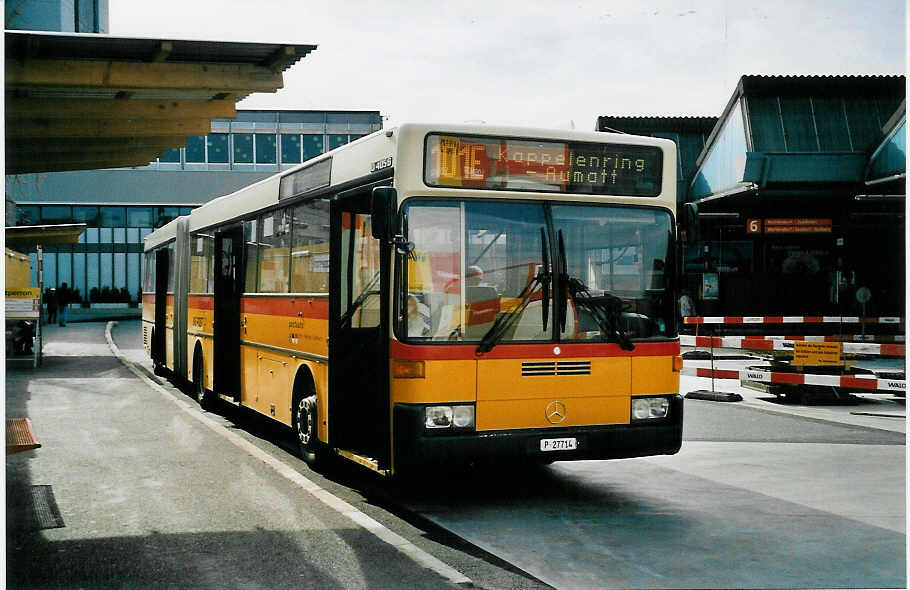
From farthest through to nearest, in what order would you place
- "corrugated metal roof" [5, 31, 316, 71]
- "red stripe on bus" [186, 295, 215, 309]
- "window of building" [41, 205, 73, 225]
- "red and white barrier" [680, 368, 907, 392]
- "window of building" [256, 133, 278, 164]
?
1. "window of building" [256, 133, 278, 164]
2. "window of building" [41, 205, 73, 225]
3. "red stripe on bus" [186, 295, 215, 309]
4. "red and white barrier" [680, 368, 907, 392]
5. "corrugated metal roof" [5, 31, 316, 71]

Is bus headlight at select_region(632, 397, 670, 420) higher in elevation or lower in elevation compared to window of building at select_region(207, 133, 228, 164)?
lower

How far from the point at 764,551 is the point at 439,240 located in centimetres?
308

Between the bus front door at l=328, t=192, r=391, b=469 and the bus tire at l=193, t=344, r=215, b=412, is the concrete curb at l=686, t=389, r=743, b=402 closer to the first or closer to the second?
the bus tire at l=193, t=344, r=215, b=412

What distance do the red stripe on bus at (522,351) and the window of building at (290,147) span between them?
55640 mm

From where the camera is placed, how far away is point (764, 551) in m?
6.72

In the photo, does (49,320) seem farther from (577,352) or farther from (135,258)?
(577,352)

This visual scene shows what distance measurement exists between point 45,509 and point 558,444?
3917 millimetres

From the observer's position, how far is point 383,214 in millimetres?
7559

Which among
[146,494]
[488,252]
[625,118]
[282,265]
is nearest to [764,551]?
[488,252]

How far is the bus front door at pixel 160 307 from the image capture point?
19.6 meters

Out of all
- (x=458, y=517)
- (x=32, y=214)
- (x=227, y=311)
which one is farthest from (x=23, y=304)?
(x=32, y=214)

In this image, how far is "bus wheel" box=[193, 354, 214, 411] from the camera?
1480cm

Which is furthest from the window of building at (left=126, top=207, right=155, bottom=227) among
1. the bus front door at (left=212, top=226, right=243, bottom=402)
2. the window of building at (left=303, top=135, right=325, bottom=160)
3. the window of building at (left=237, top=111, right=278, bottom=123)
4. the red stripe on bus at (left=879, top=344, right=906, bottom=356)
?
the red stripe on bus at (left=879, top=344, right=906, bottom=356)

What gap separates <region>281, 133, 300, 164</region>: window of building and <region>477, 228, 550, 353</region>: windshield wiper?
55.7m
